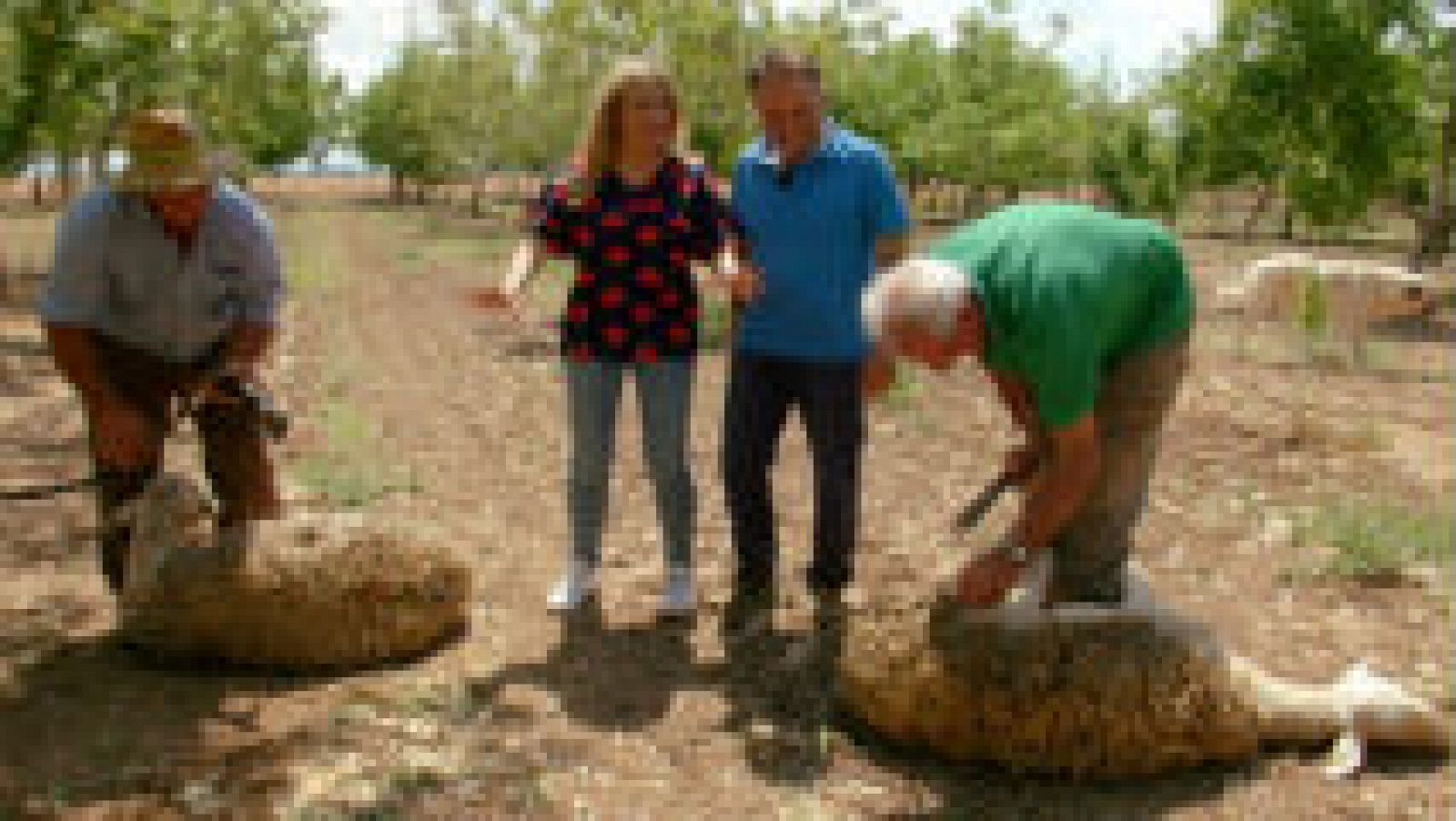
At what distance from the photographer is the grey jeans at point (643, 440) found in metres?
4.98

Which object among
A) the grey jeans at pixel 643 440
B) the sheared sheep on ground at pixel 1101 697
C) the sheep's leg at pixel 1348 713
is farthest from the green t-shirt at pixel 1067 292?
the grey jeans at pixel 643 440

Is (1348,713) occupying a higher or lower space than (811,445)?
lower

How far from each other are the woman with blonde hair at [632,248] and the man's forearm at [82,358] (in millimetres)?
1521

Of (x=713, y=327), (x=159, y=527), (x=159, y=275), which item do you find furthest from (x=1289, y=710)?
(x=713, y=327)

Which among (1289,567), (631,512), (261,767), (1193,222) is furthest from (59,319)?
(1193,222)

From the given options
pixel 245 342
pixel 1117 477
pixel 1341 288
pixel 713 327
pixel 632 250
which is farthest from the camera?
pixel 713 327

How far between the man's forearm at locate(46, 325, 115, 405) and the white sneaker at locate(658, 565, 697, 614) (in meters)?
2.21

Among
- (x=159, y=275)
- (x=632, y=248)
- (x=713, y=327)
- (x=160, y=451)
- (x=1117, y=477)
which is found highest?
(x=632, y=248)

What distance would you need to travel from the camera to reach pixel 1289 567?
19.6 ft

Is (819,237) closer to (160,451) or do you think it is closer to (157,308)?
(157,308)

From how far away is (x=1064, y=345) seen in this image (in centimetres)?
338

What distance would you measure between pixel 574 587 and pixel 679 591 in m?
0.44

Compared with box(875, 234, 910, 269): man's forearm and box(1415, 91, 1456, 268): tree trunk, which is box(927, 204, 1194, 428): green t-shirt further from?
box(1415, 91, 1456, 268): tree trunk

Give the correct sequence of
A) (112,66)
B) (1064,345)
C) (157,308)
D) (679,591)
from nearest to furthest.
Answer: (1064,345)
(157,308)
(679,591)
(112,66)
